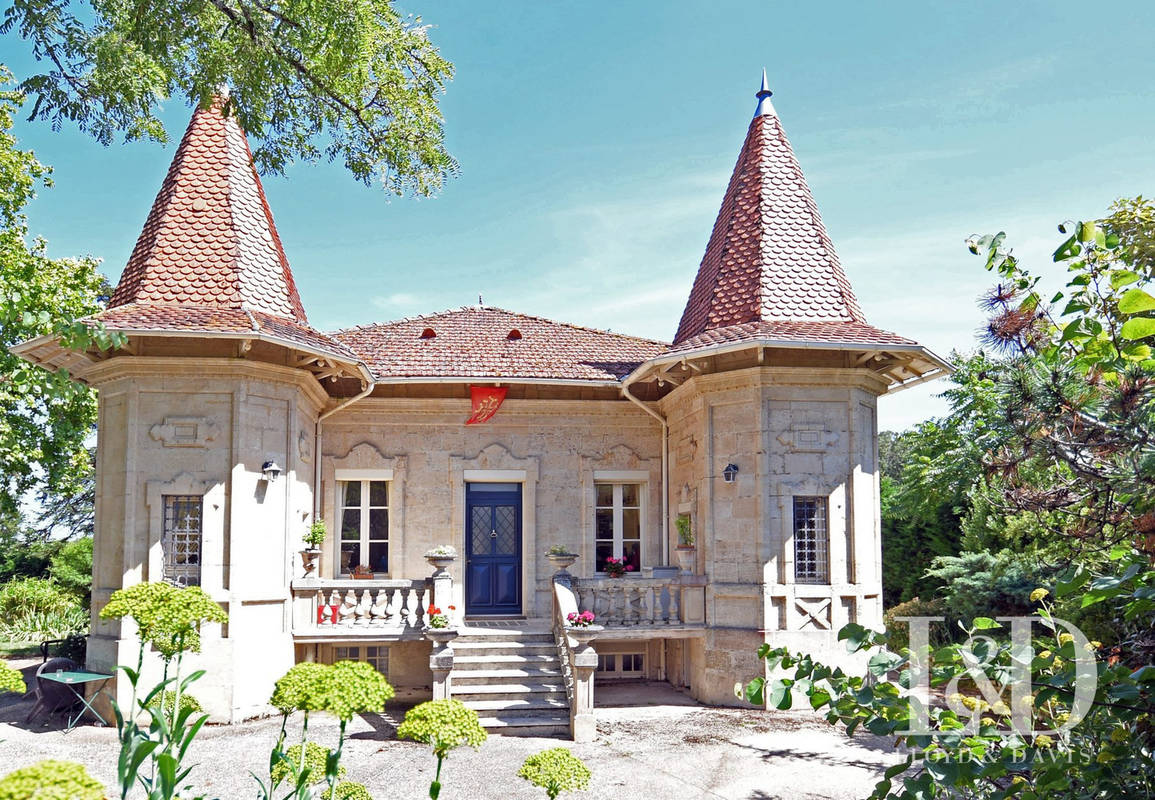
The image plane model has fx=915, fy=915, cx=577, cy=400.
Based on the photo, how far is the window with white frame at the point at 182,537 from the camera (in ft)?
40.2

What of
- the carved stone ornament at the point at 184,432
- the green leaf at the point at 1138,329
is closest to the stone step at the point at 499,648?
the carved stone ornament at the point at 184,432

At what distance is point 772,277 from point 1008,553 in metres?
6.34

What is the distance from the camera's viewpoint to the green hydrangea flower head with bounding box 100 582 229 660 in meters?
3.27

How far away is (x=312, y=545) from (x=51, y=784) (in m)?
12.4

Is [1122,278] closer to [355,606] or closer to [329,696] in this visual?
[329,696]

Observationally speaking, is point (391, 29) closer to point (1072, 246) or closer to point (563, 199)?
point (563, 199)

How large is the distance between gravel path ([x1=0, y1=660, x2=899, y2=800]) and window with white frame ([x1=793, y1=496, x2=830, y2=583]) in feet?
→ 6.40

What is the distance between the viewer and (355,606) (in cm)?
1327

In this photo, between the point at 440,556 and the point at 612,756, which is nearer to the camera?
the point at 612,756

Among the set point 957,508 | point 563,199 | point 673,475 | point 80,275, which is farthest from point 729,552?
point 80,275

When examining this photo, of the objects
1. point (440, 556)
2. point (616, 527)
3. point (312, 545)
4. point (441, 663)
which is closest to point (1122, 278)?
point (441, 663)

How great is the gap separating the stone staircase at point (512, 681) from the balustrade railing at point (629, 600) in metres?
0.90

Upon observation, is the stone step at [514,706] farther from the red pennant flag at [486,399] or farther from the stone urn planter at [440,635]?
the red pennant flag at [486,399]

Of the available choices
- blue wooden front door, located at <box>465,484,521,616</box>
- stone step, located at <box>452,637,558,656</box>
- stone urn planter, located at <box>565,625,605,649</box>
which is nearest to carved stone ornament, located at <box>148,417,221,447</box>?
stone step, located at <box>452,637,558,656</box>
